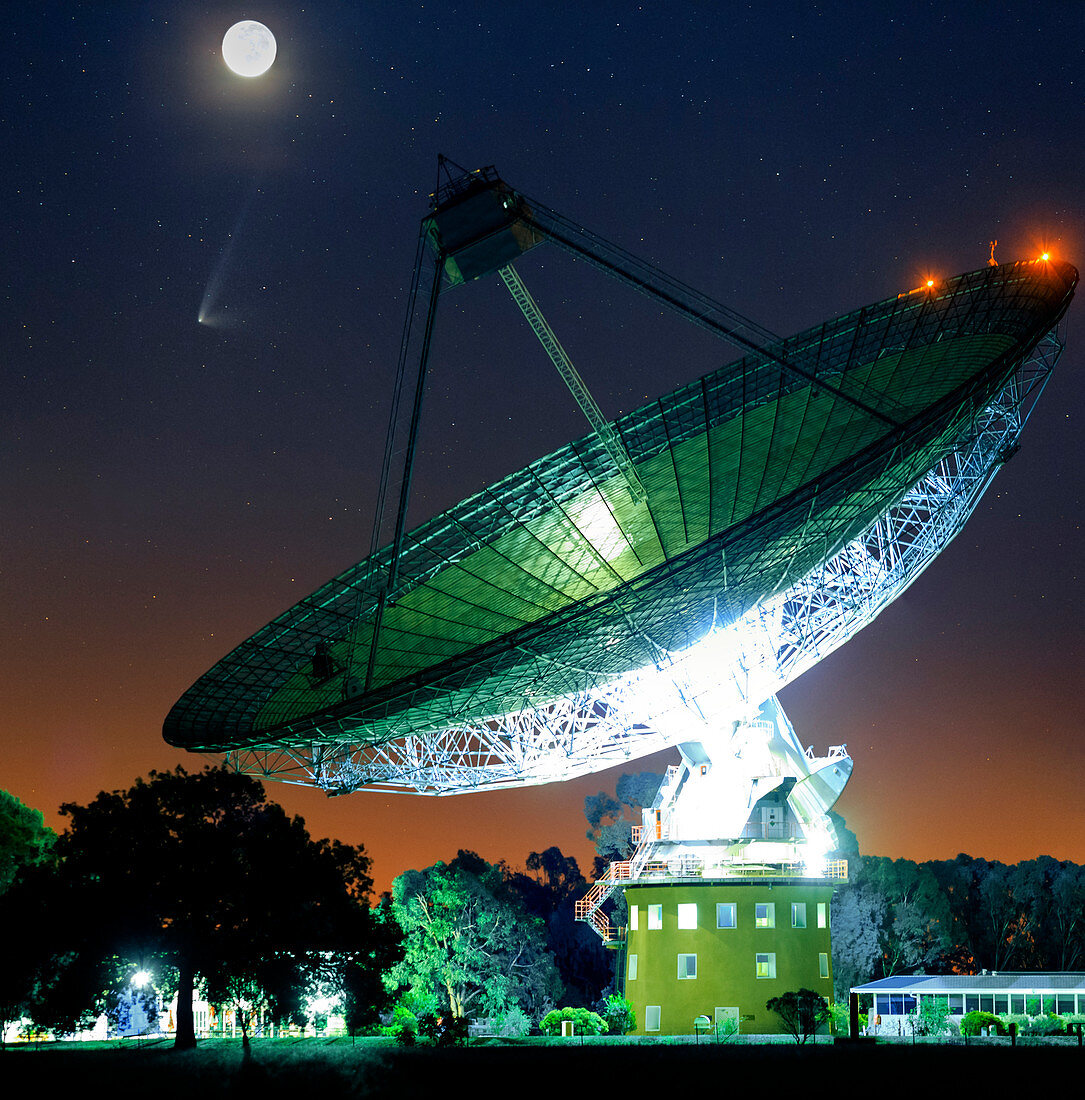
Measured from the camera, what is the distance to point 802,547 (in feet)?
99.9

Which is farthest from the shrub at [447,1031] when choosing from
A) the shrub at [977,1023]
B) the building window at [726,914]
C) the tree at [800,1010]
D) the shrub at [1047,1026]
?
the shrub at [1047,1026]

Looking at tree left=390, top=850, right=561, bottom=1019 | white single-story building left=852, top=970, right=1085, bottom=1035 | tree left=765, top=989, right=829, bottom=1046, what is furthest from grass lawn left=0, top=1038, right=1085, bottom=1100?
tree left=390, top=850, right=561, bottom=1019

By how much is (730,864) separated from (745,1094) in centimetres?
2891

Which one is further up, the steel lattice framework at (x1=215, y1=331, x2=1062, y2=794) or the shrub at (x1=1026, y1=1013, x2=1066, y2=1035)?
the steel lattice framework at (x1=215, y1=331, x2=1062, y2=794)

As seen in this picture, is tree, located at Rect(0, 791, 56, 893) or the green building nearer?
the green building

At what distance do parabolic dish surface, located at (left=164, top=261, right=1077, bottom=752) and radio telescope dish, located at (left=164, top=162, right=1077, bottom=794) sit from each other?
0.05m

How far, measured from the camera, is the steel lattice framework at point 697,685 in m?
35.8

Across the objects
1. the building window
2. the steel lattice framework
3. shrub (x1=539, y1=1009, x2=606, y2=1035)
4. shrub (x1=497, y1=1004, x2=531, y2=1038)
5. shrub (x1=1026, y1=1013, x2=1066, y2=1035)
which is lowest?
shrub (x1=497, y1=1004, x2=531, y2=1038)

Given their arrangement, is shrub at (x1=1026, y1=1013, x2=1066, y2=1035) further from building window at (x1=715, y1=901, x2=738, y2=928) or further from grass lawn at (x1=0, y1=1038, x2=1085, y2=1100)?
grass lawn at (x1=0, y1=1038, x2=1085, y2=1100)

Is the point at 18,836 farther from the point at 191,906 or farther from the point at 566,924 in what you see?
the point at 566,924

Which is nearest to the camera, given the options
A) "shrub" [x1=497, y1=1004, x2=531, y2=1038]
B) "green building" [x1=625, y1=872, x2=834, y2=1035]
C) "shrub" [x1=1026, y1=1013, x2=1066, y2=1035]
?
"shrub" [x1=1026, y1=1013, x2=1066, y2=1035]

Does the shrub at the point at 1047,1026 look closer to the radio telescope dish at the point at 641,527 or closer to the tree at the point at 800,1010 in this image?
the tree at the point at 800,1010

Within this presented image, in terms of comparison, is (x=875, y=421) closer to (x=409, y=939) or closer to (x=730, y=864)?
(x=730, y=864)

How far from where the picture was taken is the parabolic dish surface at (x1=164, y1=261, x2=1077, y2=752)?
27938mm
